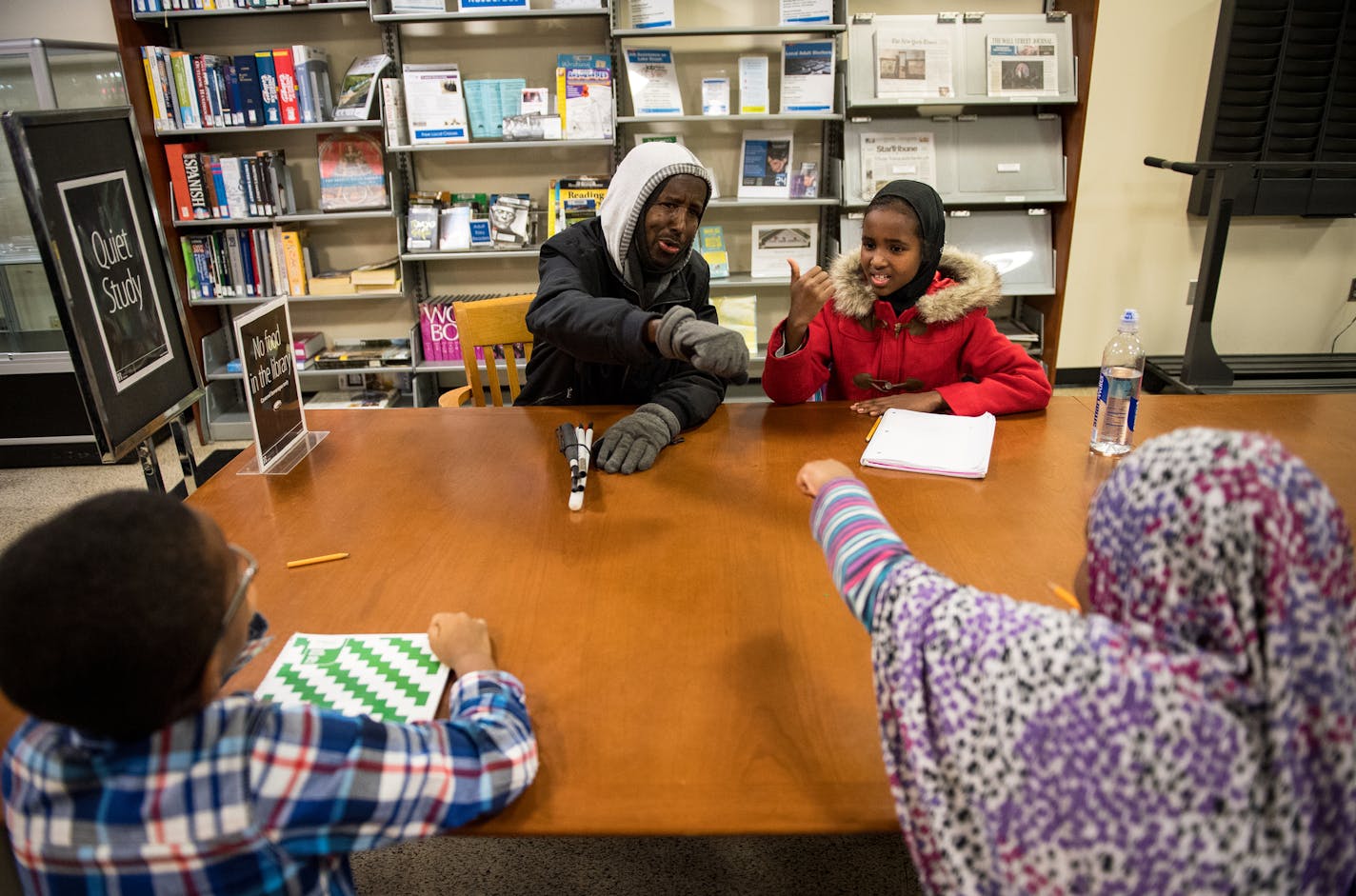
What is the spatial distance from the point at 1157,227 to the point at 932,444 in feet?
10.4

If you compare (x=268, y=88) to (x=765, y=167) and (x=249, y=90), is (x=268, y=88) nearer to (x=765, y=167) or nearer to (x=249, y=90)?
(x=249, y=90)

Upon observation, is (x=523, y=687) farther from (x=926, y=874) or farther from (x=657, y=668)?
(x=926, y=874)

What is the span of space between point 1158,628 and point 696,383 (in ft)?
4.19

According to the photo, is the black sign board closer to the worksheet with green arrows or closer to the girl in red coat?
the worksheet with green arrows

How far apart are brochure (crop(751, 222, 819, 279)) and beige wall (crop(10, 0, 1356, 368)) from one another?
1003 mm

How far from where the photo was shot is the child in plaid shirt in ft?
2.15

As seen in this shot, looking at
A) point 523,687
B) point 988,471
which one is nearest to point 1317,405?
point 988,471

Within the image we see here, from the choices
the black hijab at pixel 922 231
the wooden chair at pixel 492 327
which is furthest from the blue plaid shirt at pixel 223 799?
the black hijab at pixel 922 231

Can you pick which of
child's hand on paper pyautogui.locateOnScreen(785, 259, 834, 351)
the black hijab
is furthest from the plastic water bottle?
child's hand on paper pyautogui.locateOnScreen(785, 259, 834, 351)

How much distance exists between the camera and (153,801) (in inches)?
27.3

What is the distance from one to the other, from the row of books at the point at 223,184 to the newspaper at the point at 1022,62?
314cm

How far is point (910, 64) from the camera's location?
360 cm

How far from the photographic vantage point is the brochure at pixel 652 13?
3480mm

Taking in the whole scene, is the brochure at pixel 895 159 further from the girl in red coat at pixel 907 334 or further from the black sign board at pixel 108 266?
the black sign board at pixel 108 266
